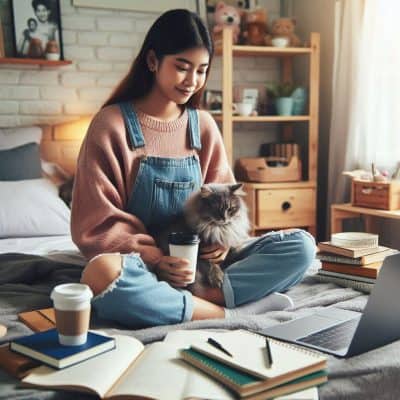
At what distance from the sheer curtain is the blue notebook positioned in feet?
7.63

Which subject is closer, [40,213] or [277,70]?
[40,213]

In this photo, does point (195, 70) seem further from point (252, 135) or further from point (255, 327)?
point (252, 135)

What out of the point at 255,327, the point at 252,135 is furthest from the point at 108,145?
the point at 252,135

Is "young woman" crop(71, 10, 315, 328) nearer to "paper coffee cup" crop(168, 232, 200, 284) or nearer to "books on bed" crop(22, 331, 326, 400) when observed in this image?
"paper coffee cup" crop(168, 232, 200, 284)

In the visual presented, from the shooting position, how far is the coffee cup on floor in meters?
1.10

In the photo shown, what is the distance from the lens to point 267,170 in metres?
3.38

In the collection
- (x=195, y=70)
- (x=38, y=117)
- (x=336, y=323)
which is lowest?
(x=336, y=323)

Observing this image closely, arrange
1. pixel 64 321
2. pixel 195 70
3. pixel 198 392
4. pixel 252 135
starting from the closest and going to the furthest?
pixel 198 392, pixel 64 321, pixel 195 70, pixel 252 135

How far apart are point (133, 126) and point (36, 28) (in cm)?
163

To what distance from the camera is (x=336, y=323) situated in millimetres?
1440

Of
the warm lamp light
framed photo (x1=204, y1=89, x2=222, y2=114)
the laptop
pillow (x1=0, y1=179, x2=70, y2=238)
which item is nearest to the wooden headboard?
the warm lamp light

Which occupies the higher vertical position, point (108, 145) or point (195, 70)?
point (195, 70)

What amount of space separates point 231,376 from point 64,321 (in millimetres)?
325

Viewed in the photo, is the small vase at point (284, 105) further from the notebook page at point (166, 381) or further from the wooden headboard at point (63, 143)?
the notebook page at point (166, 381)
